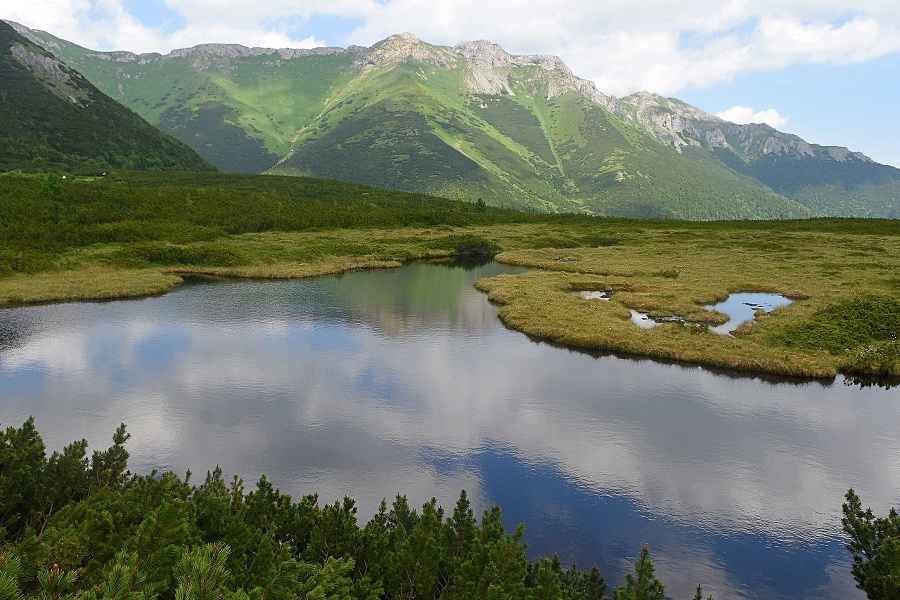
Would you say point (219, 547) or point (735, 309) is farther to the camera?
point (735, 309)

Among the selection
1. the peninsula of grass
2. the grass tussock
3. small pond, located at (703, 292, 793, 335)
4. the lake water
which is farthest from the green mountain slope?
small pond, located at (703, 292, 793, 335)

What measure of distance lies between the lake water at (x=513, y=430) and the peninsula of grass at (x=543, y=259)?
237 inches

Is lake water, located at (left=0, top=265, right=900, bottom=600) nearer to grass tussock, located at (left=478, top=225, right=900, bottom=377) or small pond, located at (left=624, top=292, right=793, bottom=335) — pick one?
grass tussock, located at (left=478, top=225, right=900, bottom=377)

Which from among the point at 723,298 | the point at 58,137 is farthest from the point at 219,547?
Result: the point at 58,137

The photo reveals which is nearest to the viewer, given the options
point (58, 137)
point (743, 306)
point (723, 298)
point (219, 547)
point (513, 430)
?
point (219, 547)

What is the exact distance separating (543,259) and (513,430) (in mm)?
63249

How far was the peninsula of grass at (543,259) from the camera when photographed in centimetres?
4044

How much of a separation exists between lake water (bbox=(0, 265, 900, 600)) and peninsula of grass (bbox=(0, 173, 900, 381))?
237 inches

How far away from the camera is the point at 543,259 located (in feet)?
286

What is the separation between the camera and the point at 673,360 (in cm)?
3766

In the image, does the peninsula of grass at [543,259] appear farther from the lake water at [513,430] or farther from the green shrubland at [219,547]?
the green shrubland at [219,547]

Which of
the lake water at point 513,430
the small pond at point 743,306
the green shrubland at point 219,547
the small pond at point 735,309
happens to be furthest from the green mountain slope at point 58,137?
the green shrubland at point 219,547

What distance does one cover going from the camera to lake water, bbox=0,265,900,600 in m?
18.7

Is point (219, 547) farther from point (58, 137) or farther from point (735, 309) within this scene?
point (58, 137)
